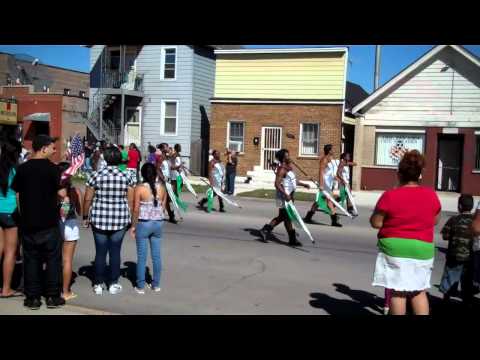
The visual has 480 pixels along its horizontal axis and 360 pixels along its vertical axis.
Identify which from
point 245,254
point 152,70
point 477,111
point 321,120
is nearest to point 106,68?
point 152,70

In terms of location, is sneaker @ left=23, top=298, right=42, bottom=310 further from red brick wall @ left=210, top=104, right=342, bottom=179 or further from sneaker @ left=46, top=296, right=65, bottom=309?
red brick wall @ left=210, top=104, right=342, bottom=179

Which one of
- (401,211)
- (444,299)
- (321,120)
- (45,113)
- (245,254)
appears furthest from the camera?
(45,113)

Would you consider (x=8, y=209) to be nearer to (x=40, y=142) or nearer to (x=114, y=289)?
(x=40, y=142)

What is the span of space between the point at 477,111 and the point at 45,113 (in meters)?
22.8

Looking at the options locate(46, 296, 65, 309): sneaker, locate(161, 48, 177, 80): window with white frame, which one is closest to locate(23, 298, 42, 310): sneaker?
locate(46, 296, 65, 309): sneaker

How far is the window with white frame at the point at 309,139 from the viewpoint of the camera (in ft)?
81.8

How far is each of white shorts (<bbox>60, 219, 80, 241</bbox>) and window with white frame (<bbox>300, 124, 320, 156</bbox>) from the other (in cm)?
1917

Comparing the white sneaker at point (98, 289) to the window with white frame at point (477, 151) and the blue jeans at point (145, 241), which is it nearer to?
the blue jeans at point (145, 241)

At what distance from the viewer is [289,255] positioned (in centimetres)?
943

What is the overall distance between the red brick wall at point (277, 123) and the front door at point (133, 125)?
16.4ft
